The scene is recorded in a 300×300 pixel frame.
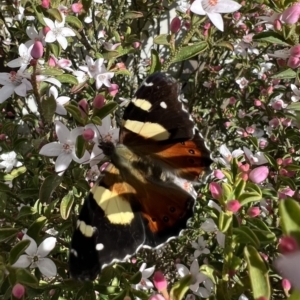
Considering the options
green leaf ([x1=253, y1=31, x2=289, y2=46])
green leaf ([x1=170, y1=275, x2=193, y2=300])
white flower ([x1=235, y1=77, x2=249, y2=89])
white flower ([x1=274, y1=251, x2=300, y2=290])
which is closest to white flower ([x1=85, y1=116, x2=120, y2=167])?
green leaf ([x1=170, y1=275, x2=193, y2=300])

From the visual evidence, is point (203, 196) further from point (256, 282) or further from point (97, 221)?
point (256, 282)

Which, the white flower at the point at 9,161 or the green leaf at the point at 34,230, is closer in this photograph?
the green leaf at the point at 34,230

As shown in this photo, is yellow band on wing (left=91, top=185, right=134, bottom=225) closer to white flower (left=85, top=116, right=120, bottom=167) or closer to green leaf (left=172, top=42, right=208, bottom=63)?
white flower (left=85, top=116, right=120, bottom=167)

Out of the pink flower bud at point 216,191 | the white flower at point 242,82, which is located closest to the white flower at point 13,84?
the pink flower bud at point 216,191

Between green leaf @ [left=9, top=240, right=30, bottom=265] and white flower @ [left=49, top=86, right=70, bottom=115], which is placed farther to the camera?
white flower @ [left=49, top=86, right=70, bottom=115]

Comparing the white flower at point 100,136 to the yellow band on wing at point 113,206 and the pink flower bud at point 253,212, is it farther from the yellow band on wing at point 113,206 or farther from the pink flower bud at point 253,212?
the pink flower bud at point 253,212

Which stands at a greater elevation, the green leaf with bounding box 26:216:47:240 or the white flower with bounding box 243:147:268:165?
the white flower with bounding box 243:147:268:165
